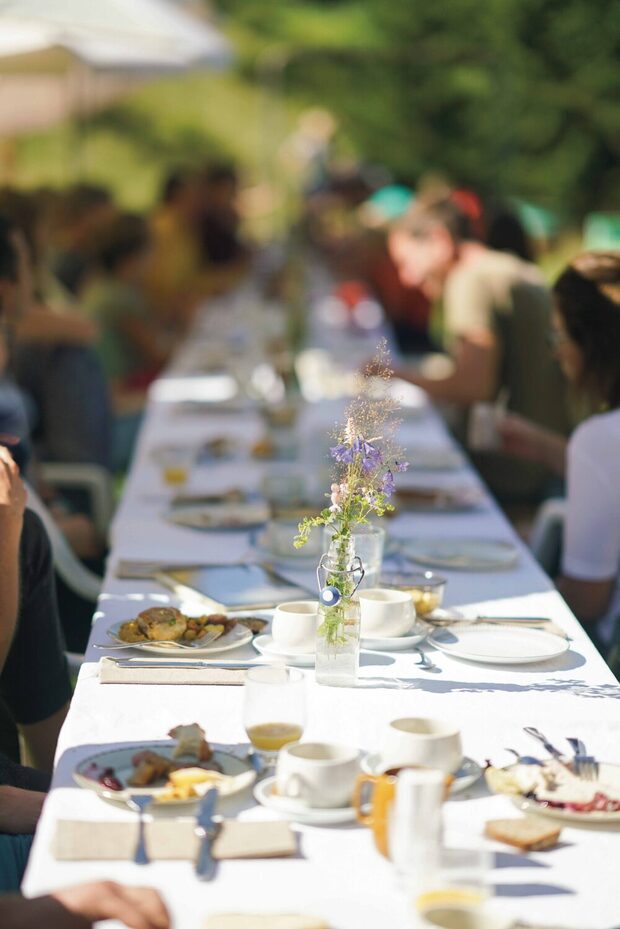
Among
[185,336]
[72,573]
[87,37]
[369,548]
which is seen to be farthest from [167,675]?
[185,336]

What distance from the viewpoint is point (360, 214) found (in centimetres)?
1090

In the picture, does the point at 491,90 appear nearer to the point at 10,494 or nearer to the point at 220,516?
the point at 220,516

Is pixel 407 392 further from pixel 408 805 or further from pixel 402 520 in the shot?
pixel 408 805

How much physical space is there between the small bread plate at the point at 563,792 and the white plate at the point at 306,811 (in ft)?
0.64

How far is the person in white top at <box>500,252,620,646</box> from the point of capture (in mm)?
2797

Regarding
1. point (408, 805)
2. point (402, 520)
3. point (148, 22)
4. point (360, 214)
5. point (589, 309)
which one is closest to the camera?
point (408, 805)

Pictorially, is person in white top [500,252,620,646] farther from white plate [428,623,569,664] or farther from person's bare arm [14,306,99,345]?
person's bare arm [14,306,99,345]

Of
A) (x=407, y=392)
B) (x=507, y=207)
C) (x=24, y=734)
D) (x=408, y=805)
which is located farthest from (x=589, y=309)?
(x=507, y=207)

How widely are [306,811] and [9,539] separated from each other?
86cm

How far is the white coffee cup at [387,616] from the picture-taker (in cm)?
217

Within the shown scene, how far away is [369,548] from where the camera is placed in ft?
7.71

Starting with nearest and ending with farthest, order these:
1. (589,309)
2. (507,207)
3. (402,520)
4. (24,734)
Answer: (24,734)
(589,309)
(402,520)
(507,207)

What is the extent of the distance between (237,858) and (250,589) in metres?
1.14

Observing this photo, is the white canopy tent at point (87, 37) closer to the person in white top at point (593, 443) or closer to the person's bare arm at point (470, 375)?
the person's bare arm at point (470, 375)
